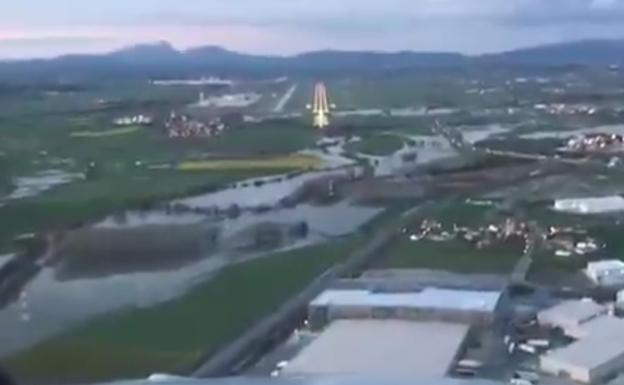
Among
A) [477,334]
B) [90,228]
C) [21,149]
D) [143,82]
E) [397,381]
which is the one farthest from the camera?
[143,82]

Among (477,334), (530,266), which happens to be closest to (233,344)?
(477,334)

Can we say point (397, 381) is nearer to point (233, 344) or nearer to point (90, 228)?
point (233, 344)

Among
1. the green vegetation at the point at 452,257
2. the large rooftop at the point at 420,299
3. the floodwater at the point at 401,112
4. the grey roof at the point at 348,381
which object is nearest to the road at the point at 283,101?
the floodwater at the point at 401,112

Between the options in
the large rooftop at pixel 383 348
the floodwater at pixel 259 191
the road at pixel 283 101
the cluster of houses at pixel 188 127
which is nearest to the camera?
the large rooftop at pixel 383 348

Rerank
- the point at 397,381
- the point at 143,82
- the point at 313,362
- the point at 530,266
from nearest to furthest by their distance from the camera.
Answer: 1. the point at 397,381
2. the point at 313,362
3. the point at 530,266
4. the point at 143,82

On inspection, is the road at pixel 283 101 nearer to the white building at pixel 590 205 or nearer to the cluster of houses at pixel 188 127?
the cluster of houses at pixel 188 127

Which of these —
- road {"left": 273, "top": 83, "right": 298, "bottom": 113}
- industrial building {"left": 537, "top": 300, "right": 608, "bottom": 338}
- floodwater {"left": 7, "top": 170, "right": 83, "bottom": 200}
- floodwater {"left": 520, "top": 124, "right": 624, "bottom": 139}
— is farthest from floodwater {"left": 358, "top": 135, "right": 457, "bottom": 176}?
industrial building {"left": 537, "top": 300, "right": 608, "bottom": 338}

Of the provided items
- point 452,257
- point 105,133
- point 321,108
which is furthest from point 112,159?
point 452,257
